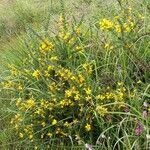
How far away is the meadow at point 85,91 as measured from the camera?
3.01m

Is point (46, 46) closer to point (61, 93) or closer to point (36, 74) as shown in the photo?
point (36, 74)

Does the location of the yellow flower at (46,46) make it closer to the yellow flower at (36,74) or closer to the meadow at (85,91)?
the meadow at (85,91)

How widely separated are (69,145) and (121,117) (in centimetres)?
48

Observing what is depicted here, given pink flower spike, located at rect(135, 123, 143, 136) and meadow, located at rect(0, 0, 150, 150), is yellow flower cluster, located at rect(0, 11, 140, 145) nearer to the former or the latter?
meadow, located at rect(0, 0, 150, 150)

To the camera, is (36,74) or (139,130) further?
(36,74)

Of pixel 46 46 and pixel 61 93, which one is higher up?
pixel 46 46

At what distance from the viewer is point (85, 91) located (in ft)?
10.6

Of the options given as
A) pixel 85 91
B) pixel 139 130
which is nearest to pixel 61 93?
pixel 85 91

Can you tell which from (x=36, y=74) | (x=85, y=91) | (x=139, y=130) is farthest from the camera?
(x=36, y=74)

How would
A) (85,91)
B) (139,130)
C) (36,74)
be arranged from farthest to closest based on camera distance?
1. (36,74)
2. (85,91)
3. (139,130)

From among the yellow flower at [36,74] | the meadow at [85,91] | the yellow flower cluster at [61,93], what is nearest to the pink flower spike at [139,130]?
the meadow at [85,91]

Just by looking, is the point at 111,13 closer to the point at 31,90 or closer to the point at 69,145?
the point at 31,90

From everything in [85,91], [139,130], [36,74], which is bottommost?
[139,130]

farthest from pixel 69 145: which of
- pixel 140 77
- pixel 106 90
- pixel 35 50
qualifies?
pixel 35 50
